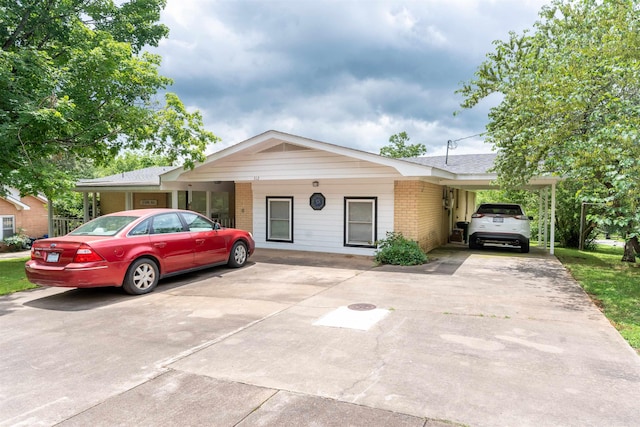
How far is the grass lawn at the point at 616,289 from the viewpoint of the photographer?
5.16m

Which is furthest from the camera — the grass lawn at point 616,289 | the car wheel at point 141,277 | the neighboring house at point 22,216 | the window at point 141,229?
the neighboring house at point 22,216

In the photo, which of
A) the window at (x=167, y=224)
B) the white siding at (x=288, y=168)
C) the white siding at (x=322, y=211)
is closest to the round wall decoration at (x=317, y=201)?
the white siding at (x=322, y=211)

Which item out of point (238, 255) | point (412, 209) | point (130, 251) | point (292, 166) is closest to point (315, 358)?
point (130, 251)

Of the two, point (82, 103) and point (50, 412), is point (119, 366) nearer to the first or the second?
point (50, 412)

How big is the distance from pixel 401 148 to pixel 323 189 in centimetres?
3516

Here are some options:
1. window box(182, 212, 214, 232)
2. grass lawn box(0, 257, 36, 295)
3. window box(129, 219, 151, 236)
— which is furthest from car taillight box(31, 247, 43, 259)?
window box(182, 212, 214, 232)

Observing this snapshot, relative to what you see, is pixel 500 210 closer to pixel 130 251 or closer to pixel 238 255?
pixel 238 255

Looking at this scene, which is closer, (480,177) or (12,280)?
(12,280)

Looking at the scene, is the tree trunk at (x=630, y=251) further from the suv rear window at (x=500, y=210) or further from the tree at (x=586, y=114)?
the tree at (x=586, y=114)

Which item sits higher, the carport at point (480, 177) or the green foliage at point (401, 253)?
the carport at point (480, 177)

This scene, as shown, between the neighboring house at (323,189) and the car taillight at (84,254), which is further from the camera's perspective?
the neighboring house at (323,189)

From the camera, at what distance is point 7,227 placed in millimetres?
20094

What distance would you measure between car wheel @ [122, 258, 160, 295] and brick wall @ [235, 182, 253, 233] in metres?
6.52

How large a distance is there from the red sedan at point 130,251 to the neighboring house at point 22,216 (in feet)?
52.0
